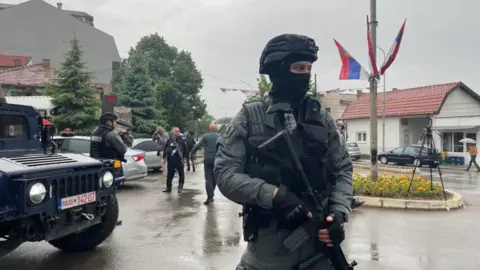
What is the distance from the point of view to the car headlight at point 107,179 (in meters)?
5.24

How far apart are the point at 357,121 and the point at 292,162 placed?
34.5 m

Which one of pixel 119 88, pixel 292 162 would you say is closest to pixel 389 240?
pixel 292 162

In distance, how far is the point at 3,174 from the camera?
387cm

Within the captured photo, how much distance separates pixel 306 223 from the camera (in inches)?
86.5

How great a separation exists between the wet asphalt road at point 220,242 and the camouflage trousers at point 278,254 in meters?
2.66

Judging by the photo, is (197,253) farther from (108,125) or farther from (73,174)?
(108,125)

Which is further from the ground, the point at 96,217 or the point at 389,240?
the point at 96,217

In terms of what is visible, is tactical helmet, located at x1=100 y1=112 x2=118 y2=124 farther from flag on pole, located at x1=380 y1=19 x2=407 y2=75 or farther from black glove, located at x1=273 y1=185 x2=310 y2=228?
flag on pole, located at x1=380 y1=19 x2=407 y2=75

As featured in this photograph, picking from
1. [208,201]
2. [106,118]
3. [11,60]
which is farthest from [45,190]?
[11,60]

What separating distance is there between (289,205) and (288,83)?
0.73 m

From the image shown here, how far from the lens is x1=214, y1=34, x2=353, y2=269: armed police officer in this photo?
2.19 m

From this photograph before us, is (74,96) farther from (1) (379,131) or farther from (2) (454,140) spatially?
(2) (454,140)

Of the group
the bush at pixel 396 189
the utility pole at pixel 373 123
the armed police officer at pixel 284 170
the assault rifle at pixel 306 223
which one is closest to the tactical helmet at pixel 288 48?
the armed police officer at pixel 284 170

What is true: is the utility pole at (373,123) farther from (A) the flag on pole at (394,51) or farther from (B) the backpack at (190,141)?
(B) the backpack at (190,141)
